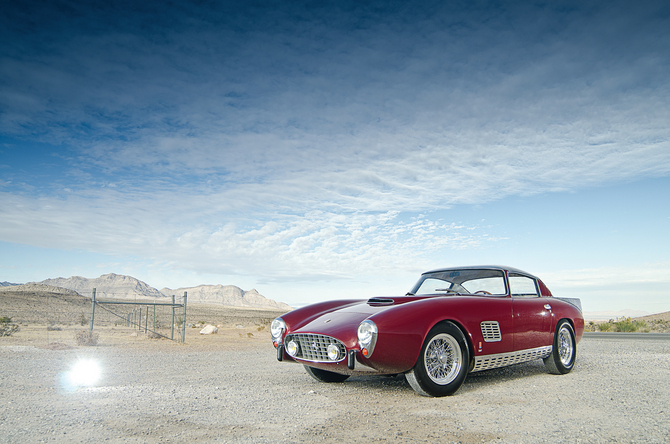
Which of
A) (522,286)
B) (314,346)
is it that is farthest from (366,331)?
(522,286)

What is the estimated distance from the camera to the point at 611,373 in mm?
6645

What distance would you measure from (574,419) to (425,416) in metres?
1.31

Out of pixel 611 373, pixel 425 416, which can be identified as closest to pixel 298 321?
pixel 425 416

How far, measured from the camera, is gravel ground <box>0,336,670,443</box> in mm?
3517

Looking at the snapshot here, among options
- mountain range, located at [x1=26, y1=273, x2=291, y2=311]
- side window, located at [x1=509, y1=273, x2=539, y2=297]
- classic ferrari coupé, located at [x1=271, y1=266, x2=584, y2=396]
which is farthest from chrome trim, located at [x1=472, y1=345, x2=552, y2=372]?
mountain range, located at [x1=26, y1=273, x2=291, y2=311]

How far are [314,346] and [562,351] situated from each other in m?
4.14

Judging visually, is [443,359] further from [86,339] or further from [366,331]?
[86,339]

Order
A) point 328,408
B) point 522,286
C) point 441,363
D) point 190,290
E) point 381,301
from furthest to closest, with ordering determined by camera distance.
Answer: point 190,290 → point 522,286 → point 381,301 → point 441,363 → point 328,408

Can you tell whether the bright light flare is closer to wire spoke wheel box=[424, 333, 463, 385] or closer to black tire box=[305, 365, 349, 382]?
black tire box=[305, 365, 349, 382]

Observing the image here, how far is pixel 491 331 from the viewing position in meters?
5.43

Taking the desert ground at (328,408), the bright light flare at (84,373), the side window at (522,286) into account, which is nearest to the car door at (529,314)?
the side window at (522,286)

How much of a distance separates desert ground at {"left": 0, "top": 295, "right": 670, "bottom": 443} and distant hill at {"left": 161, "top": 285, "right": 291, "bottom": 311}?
171 meters

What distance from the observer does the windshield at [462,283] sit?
650 centimetres

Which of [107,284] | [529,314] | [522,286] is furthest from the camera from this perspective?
[107,284]
